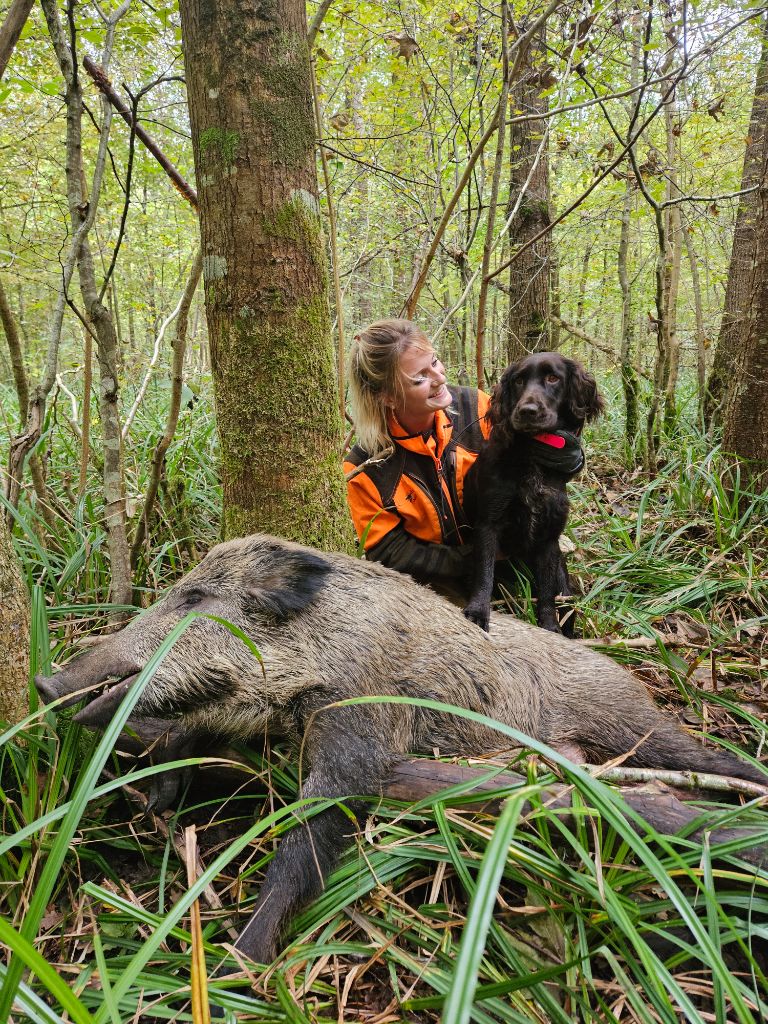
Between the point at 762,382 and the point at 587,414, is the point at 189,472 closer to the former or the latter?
the point at 587,414

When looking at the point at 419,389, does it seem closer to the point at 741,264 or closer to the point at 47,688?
the point at 47,688

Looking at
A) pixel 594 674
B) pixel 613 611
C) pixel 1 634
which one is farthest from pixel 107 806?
pixel 613 611

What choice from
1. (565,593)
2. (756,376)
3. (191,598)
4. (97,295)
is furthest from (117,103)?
(756,376)

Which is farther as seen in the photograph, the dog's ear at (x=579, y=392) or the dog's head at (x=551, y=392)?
the dog's ear at (x=579, y=392)

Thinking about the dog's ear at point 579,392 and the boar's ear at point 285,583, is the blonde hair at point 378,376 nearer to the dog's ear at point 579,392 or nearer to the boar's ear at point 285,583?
the dog's ear at point 579,392

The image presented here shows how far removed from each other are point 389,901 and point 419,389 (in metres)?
2.85

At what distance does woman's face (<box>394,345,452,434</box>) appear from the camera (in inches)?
153

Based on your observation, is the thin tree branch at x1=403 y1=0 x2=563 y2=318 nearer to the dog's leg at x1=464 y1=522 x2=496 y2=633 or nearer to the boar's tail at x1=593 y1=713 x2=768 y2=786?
the dog's leg at x1=464 y1=522 x2=496 y2=633

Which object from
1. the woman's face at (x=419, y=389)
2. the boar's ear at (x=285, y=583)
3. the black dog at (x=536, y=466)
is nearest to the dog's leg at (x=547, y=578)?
the black dog at (x=536, y=466)

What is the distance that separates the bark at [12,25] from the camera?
2033mm

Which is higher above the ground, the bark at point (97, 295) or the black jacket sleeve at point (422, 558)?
the bark at point (97, 295)

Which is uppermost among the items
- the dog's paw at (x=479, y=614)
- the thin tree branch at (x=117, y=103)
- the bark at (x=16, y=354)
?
the thin tree branch at (x=117, y=103)

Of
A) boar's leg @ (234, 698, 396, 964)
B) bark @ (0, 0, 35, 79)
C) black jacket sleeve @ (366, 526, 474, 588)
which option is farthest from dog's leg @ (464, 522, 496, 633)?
bark @ (0, 0, 35, 79)

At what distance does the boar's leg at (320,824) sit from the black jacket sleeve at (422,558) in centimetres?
168
